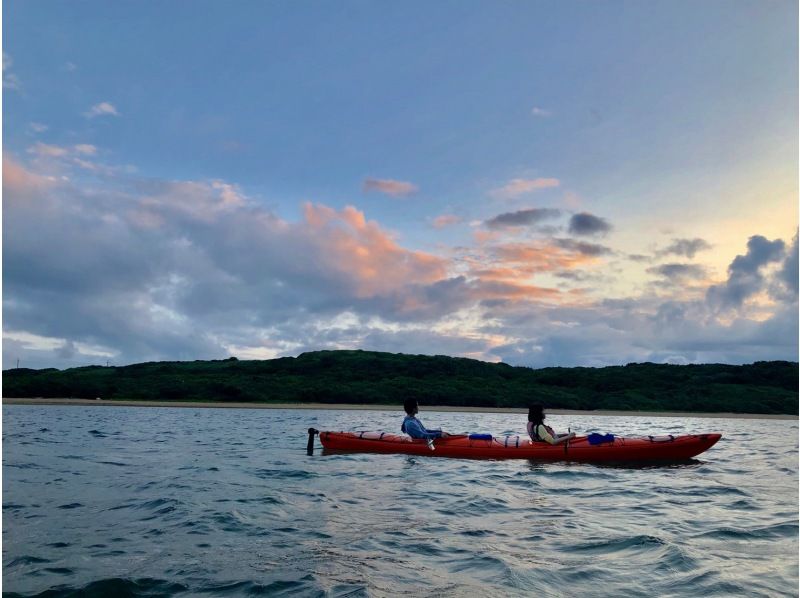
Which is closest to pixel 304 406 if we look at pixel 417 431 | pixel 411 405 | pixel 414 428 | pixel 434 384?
pixel 434 384

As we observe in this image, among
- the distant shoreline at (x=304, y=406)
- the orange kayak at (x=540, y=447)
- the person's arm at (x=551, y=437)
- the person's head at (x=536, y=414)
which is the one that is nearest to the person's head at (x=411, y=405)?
the orange kayak at (x=540, y=447)

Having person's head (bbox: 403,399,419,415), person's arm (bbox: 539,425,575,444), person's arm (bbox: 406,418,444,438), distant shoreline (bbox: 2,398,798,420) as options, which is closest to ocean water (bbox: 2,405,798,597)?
person's arm (bbox: 539,425,575,444)

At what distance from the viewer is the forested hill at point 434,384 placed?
67.9 m

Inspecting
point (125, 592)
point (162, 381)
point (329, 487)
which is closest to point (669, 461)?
point (329, 487)

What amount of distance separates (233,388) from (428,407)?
2308 centimetres

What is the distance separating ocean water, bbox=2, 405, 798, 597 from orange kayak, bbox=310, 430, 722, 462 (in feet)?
1.41

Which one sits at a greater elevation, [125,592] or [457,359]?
[457,359]

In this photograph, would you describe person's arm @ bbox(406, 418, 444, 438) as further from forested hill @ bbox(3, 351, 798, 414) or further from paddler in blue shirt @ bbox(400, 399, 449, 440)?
forested hill @ bbox(3, 351, 798, 414)

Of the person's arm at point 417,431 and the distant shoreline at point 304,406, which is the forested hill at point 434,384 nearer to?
the distant shoreline at point 304,406

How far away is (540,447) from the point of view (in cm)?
1738

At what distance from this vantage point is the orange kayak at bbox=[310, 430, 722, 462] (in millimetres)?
17281

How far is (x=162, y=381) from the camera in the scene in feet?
241

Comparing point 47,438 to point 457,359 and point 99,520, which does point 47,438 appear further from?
point 457,359

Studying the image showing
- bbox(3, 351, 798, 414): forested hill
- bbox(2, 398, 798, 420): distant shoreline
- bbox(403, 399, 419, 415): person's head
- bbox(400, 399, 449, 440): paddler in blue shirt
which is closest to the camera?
bbox(403, 399, 419, 415): person's head
